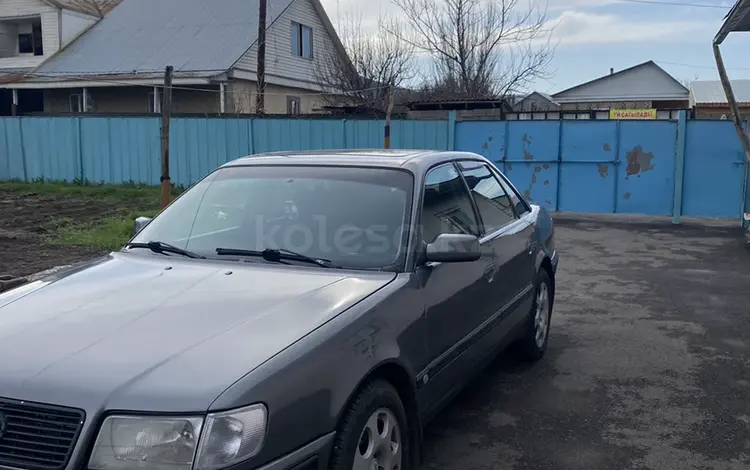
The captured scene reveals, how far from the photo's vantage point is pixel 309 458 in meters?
2.48

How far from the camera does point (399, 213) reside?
3746 millimetres

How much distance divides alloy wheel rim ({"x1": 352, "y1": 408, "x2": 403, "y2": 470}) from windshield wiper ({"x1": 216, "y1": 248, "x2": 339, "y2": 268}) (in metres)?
0.85

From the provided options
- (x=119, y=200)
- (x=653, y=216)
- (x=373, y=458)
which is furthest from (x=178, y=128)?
(x=373, y=458)

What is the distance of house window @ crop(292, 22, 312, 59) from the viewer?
27930mm

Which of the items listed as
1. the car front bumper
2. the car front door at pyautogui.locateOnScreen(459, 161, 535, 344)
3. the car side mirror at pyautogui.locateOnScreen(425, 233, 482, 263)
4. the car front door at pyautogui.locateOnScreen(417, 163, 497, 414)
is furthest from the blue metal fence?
the car front bumper

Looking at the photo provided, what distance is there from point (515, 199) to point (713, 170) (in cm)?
977

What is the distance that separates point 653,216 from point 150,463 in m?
14.0

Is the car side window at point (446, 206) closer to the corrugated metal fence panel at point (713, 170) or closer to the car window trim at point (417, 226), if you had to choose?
the car window trim at point (417, 226)

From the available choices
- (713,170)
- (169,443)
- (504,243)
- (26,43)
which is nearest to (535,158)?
(713,170)

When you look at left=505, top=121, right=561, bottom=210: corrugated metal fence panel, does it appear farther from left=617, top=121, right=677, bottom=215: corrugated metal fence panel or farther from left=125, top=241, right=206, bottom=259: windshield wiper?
left=125, top=241, right=206, bottom=259: windshield wiper

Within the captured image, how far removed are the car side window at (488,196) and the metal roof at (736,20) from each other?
5616 mm

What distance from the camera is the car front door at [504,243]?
14.9 ft

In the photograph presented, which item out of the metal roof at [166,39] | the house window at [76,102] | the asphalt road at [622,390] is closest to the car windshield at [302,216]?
the asphalt road at [622,390]

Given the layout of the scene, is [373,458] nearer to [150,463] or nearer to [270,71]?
[150,463]
